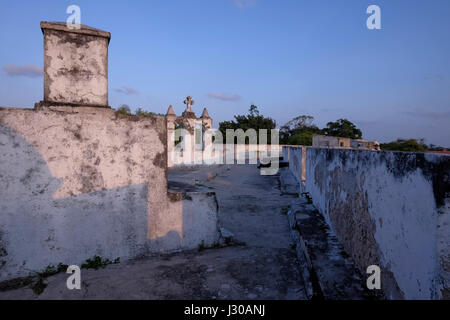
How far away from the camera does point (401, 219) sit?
166 cm

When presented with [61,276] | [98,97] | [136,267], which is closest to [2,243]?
[61,276]

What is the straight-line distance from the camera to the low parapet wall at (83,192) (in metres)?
2.69

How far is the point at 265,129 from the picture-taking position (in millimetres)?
40406

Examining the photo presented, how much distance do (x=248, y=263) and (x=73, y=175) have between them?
234cm

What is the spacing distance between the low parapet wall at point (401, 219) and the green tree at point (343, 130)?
40.1m

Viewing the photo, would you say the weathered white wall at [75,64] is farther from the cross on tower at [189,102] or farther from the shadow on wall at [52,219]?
the cross on tower at [189,102]

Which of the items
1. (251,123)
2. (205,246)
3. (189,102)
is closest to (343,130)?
(251,123)

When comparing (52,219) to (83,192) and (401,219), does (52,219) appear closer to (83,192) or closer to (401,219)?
(83,192)

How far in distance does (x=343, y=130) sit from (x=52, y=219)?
42622 millimetres

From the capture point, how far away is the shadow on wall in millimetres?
2666

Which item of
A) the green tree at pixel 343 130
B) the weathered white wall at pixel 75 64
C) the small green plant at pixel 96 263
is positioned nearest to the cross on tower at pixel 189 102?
the weathered white wall at pixel 75 64

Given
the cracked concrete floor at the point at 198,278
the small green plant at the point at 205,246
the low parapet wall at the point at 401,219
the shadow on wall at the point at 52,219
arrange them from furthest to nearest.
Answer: the small green plant at the point at 205,246 → the shadow on wall at the point at 52,219 → the cracked concrete floor at the point at 198,278 → the low parapet wall at the point at 401,219

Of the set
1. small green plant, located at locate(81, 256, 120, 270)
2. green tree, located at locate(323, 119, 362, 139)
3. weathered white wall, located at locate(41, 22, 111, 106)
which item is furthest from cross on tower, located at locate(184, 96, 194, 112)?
green tree, located at locate(323, 119, 362, 139)
